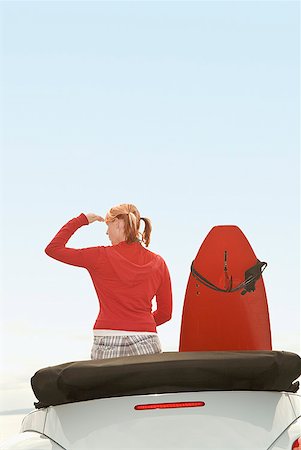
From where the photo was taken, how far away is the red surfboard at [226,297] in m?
7.00

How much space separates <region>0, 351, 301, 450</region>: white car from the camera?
13.4 feet

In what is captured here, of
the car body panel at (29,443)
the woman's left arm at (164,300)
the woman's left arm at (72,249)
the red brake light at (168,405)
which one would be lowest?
the car body panel at (29,443)

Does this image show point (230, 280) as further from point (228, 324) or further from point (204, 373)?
point (204, 373)

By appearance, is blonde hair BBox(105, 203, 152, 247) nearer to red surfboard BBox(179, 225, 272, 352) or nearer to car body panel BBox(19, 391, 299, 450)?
red surfboard BBox(179, 225, 272, 352)

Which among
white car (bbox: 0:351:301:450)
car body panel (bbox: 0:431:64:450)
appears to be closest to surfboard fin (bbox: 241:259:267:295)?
white car (bbox: 0:351:301:450)

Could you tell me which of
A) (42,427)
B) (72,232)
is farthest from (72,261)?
(42,427)

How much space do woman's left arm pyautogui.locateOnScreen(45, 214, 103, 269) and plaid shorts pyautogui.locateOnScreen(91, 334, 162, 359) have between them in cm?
62

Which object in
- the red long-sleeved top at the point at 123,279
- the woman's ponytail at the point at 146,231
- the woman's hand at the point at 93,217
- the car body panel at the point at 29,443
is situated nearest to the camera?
the car body panel at the point at 29,443

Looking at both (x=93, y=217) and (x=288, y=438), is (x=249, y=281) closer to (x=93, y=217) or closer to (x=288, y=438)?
(x=93, y=217)

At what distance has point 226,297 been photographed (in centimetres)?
704

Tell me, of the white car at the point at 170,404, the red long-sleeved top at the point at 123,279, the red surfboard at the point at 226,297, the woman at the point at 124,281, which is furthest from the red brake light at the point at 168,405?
the red surfboard at the point at 226,297

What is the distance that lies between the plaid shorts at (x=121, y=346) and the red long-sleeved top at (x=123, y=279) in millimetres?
80

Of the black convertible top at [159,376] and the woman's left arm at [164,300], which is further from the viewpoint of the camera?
the woman's left arm at [164,300]

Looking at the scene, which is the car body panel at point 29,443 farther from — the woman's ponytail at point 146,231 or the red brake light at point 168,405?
the woman's ponytail at point 146,231
